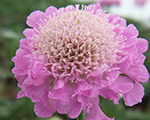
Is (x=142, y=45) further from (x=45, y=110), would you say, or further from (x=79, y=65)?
(x=45, y=110)

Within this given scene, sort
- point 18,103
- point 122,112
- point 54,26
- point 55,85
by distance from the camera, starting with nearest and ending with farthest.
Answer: point 55,85 → point 54,26 → point 122,112 → point 18,103

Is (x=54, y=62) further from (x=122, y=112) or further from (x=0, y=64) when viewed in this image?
(x=0, y=64)

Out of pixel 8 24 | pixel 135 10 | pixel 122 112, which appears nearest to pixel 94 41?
pixel 122 112

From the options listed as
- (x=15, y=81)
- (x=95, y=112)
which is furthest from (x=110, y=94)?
(x=15, y=81)

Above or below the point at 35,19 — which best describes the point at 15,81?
below

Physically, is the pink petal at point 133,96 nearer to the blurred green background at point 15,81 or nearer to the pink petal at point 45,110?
the pink petal at point 45,110

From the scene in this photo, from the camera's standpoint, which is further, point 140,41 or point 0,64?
point 0,64

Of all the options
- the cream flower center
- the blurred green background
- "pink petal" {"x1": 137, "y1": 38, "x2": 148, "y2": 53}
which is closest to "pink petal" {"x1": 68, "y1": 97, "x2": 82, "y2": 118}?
the cream flower center

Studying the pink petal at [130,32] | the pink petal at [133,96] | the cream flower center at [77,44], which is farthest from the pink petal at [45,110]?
the pink petal at [130,32]
